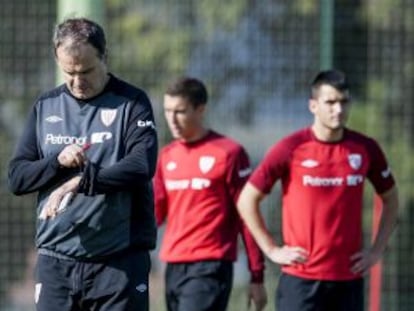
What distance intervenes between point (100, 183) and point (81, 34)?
2.21 feet

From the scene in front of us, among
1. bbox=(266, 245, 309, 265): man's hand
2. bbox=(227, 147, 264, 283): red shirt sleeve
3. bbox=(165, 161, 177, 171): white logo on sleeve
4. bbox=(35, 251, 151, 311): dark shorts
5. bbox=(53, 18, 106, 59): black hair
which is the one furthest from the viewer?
bbox=(165, 161, 177, 171): white logo on sleeve

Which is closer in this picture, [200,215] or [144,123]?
[144,123]

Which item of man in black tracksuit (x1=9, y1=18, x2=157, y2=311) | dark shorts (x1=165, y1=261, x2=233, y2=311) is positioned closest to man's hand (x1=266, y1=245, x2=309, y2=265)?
dark shorts (x1=165, y1=261, x2=233, y2=311)

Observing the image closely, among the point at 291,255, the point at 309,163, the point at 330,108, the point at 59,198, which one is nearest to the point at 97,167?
the point at 59,198

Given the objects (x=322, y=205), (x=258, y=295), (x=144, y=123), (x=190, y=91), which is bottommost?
(x=258, y=295)

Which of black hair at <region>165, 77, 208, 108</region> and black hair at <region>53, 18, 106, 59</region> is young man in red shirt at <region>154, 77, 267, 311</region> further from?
black hair at <region>53, 18, 106, 59</region>

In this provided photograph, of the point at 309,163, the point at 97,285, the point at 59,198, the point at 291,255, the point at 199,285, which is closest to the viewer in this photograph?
the point at 59,198

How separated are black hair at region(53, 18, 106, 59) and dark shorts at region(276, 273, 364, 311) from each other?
2528mm

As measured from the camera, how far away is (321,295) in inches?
338

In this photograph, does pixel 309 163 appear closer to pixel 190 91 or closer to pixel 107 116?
pixel 190 91

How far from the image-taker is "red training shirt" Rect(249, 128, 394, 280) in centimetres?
860

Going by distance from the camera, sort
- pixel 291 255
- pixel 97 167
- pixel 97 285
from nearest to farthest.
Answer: pixel 97 167, pixel 97 285, pixel 291 255

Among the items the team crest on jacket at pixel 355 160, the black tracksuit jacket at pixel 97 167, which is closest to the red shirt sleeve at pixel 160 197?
the team crest on jacket at pixel 355 160

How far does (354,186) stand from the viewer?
28.4ft
